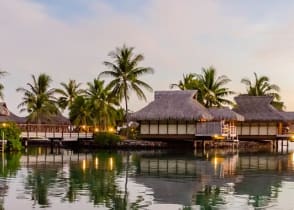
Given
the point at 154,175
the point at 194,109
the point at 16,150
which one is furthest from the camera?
the point at 194,109

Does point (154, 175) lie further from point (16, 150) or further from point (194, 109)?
point (194, 109)

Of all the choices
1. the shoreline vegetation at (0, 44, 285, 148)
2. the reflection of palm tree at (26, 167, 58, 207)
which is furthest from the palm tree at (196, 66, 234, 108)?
the reflection of palm tree at (26, 167, 58, 207)

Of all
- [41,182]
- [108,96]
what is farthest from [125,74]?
[41,182]

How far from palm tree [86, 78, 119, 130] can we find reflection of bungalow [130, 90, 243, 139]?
3484 millimetres

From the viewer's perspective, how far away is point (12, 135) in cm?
3722

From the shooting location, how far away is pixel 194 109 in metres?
43.4

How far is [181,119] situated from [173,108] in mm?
1430

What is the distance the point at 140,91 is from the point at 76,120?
252 inches

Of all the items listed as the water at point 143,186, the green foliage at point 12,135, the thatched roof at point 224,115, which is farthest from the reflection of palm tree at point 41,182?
the thatched roof at point 224,115

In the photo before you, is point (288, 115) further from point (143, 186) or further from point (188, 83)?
point (143, 186)

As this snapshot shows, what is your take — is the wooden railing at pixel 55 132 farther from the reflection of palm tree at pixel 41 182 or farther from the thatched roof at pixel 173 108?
the reflection of palm tree at pixel 41 182

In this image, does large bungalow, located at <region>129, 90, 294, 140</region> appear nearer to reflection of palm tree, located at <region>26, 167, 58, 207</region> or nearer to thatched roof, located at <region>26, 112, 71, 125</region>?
thatched roof, located at <region>26, 112, 71, 125</region>

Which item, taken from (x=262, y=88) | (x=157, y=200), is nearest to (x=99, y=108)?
(x=262, y=88)

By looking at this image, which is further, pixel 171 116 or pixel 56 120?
pixel 56 120
